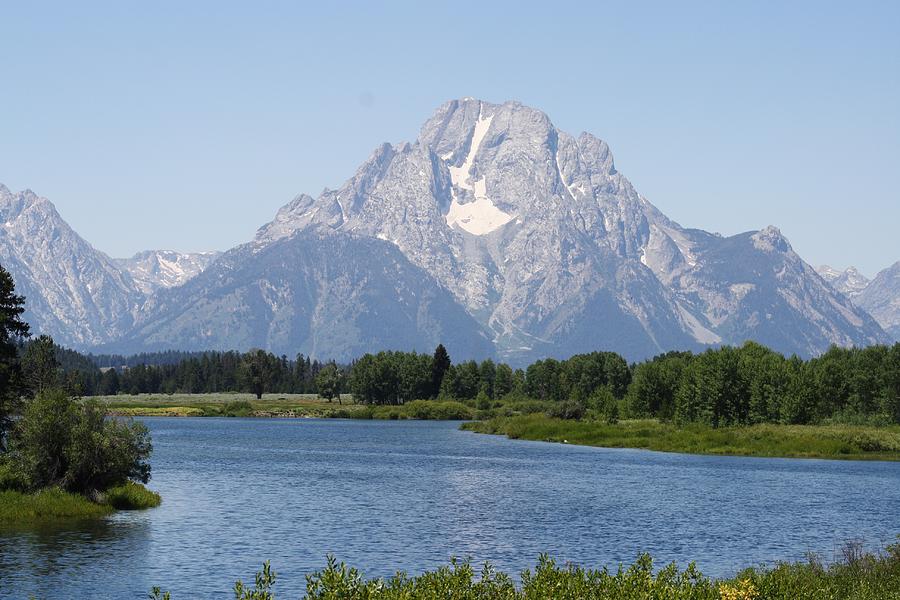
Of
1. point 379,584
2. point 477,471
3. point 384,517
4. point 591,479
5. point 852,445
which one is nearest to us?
point 379,584

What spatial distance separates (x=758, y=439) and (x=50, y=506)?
117590mm

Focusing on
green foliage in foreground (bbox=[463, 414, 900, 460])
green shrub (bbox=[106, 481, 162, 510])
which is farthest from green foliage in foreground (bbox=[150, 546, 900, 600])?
green foliage in foreground (bbox=[463, 414, 900, 460])

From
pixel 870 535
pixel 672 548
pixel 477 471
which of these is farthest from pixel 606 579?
pixel 477 471

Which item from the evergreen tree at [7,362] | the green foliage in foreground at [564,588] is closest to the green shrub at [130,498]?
the evergreen tree at [7,362]

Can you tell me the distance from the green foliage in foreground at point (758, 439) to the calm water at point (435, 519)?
482 inches

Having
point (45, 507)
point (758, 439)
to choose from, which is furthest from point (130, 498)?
point (758, 439)

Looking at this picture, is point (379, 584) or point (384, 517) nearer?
point (379, 584)

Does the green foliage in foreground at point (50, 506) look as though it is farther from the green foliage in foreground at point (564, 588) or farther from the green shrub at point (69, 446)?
the green foliage in foreground at point (564, 588)

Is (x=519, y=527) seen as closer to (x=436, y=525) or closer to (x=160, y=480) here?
(x=436, y=525)

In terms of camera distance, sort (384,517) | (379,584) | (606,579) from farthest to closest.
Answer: (384,517) < (606,579) < (379,584)

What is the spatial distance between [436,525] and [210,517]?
54.2 feet

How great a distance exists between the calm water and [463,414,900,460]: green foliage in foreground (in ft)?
A: 40.2

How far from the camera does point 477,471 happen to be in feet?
406

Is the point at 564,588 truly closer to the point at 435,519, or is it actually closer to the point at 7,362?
the point at 435,519
